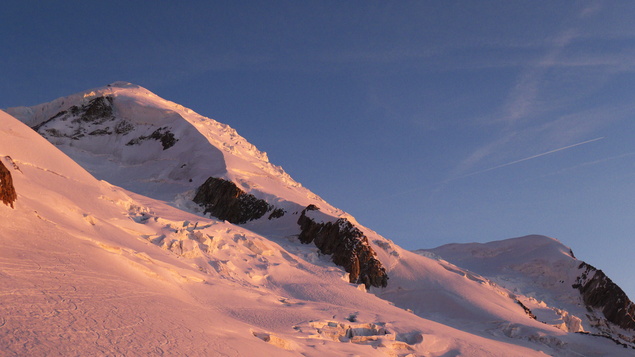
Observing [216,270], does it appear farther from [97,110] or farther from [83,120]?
[97,110]

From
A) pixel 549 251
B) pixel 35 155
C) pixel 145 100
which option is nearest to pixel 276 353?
pixel 35 155

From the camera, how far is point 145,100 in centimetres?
6625

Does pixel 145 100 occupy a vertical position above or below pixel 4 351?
above

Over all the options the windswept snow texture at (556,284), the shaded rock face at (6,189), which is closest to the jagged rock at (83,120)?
the windswept snow texture at (556,284)

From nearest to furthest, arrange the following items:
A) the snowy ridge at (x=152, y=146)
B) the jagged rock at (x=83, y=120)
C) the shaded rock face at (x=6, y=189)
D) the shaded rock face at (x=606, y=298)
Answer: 1. the shaded rock face at (x=6, y=189)
2. the shaded rock face at (x=606, y=298)
3. the snowy ridge at (x=152, y=146)
4. the jagged rock at (x=83, y=120)

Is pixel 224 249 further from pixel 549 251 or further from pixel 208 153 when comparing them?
pixel 549 251

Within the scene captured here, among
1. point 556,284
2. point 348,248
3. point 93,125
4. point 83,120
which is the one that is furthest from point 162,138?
point 556,284

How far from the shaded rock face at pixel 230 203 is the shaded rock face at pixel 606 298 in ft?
93.2

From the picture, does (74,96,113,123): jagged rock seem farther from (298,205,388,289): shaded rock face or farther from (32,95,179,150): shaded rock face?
(298,205,388,289): shaded rock face

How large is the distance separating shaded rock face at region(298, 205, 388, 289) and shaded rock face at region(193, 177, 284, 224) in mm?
4563

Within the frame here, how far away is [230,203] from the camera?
136 feet

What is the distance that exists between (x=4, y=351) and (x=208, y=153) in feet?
144

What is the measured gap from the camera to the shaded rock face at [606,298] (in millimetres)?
41719

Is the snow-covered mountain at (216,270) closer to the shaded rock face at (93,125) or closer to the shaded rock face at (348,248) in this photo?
the shaded rock face at (348,248)
